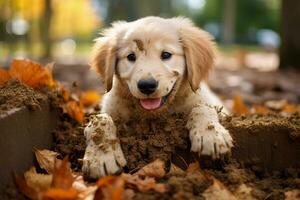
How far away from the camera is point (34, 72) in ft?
12.1

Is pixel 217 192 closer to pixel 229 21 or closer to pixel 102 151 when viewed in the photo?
pixel 102 151

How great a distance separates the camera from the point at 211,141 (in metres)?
3.04

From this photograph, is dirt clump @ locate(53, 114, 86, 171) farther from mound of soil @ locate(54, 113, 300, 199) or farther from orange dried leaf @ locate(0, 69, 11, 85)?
orange dried leaf @ locate(0, 69, 11, 85)

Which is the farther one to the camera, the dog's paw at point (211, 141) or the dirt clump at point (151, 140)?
the dirt clump at point (151, 140)

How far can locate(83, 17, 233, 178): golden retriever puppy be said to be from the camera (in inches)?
121

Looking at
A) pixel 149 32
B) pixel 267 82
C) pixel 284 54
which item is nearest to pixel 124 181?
pixel 149 32

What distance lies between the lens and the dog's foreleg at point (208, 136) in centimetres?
304

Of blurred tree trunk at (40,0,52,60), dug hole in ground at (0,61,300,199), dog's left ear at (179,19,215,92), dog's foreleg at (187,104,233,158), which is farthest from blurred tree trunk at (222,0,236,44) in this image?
dog's foreleg at (187,104,233,158)

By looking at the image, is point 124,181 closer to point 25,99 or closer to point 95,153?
point 95,153

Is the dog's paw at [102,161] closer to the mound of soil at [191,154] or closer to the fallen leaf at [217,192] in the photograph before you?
the mound of soil at [191,154]

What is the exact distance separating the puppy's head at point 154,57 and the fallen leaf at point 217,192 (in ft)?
2.45

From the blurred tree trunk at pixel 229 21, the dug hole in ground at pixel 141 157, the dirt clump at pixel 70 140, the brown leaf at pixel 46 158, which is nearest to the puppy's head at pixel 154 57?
the dug hole in ground at pixel 141 157

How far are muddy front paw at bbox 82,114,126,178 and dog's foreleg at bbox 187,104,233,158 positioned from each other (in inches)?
17.4

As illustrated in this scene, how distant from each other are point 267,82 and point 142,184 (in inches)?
242
